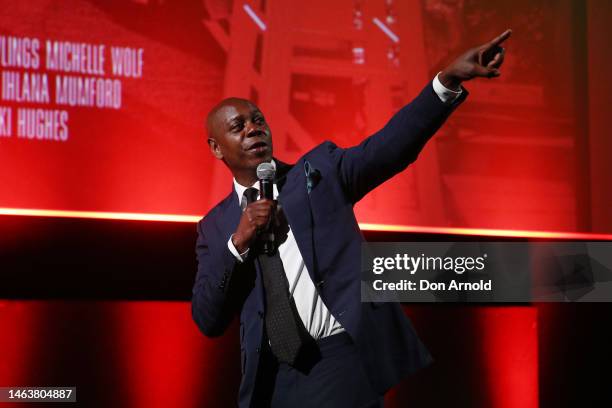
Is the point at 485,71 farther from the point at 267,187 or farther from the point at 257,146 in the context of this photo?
the point at 257,146

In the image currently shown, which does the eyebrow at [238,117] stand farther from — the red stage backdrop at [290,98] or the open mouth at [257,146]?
the red stage backdrop at [290,98]

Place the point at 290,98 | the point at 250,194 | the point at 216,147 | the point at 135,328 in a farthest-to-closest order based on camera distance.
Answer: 1. the point at 290,98
2. the point at 135,328
3. the point at 216,147
4. the point at 250,194

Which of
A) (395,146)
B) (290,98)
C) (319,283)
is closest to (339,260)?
(319,283)

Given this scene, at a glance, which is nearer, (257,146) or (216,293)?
(216,293)

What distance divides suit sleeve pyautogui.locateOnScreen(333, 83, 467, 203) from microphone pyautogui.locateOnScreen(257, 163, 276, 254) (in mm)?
177

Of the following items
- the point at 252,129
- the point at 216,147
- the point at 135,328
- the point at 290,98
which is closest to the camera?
the point at 252,129

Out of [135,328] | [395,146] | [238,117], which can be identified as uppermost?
[238,117]

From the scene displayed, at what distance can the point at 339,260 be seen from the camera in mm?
1992

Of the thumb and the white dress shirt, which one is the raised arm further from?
the white dress shirt

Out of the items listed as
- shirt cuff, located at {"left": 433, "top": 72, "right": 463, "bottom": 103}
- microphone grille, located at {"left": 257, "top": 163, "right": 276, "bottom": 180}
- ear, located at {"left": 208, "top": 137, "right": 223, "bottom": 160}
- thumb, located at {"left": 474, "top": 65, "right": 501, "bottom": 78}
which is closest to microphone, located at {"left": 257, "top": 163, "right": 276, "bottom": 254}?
microphone grille, located at {"left": 257, "top": 163, "right": 276, "bottom": 180}

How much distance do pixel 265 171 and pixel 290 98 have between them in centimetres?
203

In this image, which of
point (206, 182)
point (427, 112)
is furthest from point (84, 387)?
point (427, 112)

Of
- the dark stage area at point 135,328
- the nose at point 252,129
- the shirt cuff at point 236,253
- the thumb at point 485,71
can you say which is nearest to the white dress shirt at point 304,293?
the shirt cuff at point 236,253

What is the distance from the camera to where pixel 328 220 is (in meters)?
2.03
